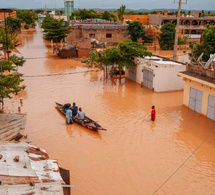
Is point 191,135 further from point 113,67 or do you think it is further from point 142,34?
point 142,34

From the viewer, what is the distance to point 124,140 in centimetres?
1372

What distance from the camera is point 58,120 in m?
16.2

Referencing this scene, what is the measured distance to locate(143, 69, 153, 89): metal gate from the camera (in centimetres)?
2245

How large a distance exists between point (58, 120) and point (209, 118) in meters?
8.99

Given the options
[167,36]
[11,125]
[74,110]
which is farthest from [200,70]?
[167,36]

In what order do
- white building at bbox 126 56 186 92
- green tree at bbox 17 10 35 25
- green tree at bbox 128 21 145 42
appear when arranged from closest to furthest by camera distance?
white building at bbox 126 56 186 92 < green tree at bbox 128 21 145 42 < green tree at bbox 17 10 35 25

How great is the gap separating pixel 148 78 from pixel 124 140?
1015 centimetres

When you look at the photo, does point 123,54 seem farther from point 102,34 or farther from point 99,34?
point 102,34

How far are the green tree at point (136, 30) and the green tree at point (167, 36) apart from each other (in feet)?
11.6

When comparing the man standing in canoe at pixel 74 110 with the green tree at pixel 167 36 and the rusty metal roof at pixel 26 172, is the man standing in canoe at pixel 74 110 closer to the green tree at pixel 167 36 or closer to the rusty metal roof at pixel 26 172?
the rusty metal roof at pixel 26 172

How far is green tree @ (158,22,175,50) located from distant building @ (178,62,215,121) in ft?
93.2

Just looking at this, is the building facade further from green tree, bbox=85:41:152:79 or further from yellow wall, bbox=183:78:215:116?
yellow wall, bbox=183:78:215:116

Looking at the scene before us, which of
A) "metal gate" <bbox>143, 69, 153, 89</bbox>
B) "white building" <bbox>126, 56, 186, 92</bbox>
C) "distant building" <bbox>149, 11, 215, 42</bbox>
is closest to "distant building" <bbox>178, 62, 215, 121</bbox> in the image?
"white building" <bbox>126, 56, 186, 92</bbox>

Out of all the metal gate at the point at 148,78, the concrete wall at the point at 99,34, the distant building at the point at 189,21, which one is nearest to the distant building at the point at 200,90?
the metal gate at the point at 148,78
